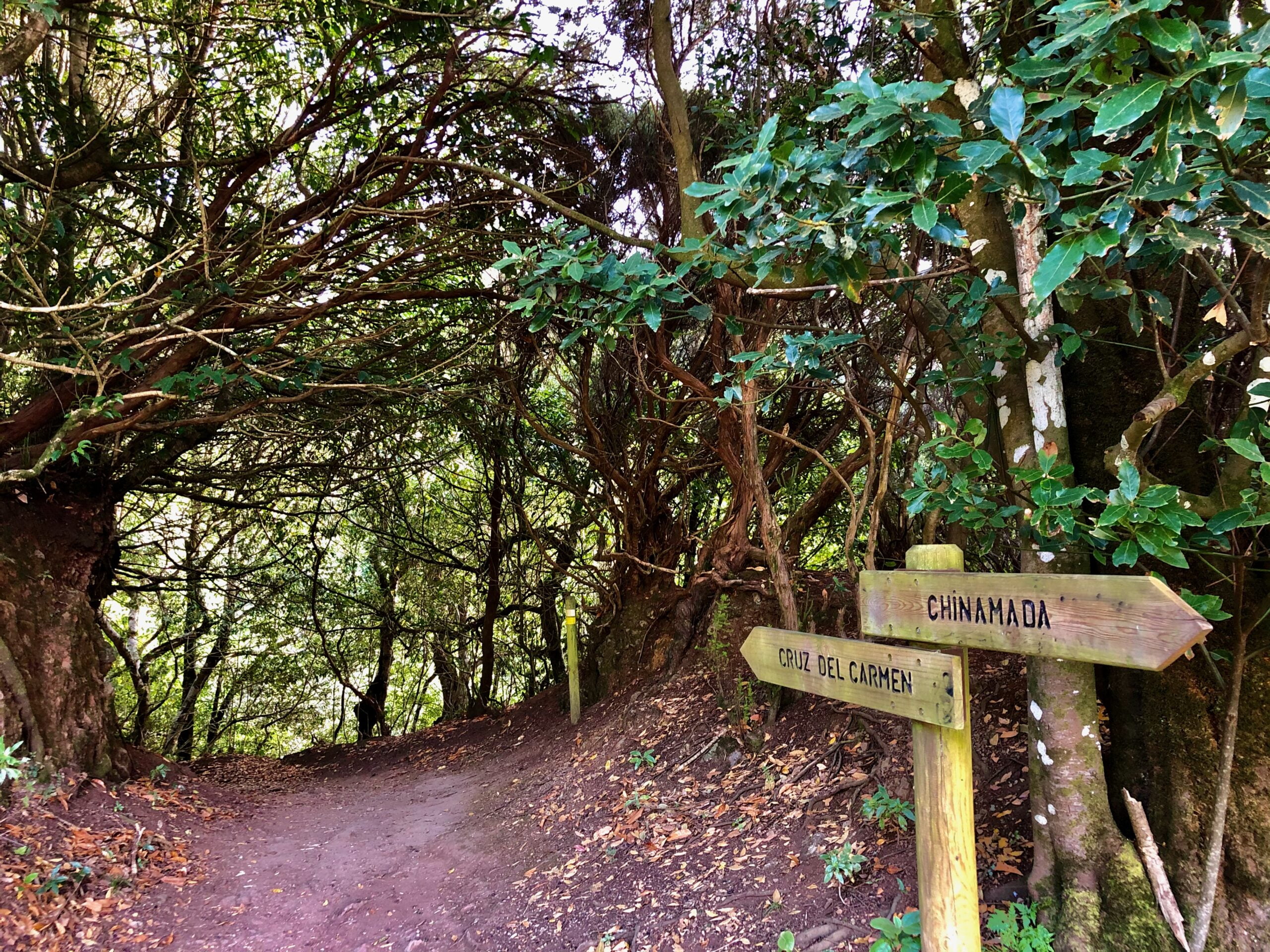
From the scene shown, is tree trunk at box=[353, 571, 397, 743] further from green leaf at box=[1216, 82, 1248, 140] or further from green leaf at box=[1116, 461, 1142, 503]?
green leaf at box=[1216, 82, 1248, 140]

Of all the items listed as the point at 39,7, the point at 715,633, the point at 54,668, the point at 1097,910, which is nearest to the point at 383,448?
the point at 54,668

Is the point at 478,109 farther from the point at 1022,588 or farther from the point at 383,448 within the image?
the point at 1022,588

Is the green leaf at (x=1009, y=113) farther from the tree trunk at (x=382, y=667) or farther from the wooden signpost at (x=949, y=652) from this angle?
the tree trunk at (x=382, y=667)

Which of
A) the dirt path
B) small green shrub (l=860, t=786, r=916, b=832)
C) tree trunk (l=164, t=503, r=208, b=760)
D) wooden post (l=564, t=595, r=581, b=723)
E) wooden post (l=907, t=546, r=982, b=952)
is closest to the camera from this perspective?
wooden post (l=907, t=546, r=982, b=952)

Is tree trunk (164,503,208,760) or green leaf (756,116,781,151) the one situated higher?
green leaf (756,116,781,151)

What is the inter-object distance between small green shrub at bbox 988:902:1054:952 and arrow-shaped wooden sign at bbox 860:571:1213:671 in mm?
1092

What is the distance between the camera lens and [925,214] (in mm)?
1612

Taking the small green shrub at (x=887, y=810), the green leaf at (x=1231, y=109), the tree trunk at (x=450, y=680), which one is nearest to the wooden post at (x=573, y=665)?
the small green shrub at (x=887, y=810)

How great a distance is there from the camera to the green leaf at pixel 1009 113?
1456mm

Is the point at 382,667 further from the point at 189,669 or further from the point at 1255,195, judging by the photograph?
the point at 1255,195

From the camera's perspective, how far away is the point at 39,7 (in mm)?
3234

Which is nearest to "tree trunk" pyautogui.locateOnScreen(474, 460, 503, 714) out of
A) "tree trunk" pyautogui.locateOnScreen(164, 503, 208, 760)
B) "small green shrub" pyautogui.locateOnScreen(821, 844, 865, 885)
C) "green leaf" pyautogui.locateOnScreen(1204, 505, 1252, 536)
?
"tree trunk" pyautogui.locateOnScreen(164, 503, 208, 760)

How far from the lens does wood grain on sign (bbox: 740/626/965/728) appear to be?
2.04 metres

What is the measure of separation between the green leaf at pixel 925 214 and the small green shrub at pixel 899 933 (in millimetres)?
2201
